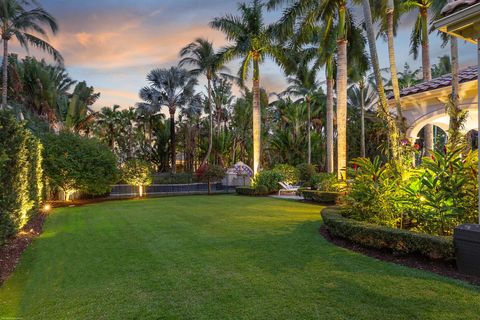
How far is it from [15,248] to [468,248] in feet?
29.3

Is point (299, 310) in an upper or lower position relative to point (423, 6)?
lower

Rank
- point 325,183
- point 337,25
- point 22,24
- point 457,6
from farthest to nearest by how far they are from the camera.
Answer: point 22,24 < point 337,25 < point 325,183 < point 457,6

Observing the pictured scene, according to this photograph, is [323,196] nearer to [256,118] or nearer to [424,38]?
[424,38]

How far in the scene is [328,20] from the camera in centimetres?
1748

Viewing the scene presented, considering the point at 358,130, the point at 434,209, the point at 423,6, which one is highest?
the point at 423,6

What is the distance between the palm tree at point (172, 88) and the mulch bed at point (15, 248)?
24366 mm

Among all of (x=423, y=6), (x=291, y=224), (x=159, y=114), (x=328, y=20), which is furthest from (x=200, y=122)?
(x=291, y=224)

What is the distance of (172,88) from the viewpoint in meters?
35.1

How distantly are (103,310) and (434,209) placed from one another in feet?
19.3

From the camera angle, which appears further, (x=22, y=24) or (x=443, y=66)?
(x=443, y=66)

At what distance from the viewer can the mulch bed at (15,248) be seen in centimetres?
636

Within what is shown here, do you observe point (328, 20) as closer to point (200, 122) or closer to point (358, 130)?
point (358, 130)

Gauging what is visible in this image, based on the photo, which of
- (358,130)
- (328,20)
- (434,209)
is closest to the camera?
(434,209)

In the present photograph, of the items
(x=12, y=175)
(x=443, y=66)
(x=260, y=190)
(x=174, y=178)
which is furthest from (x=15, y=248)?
(x=443, y=66)
